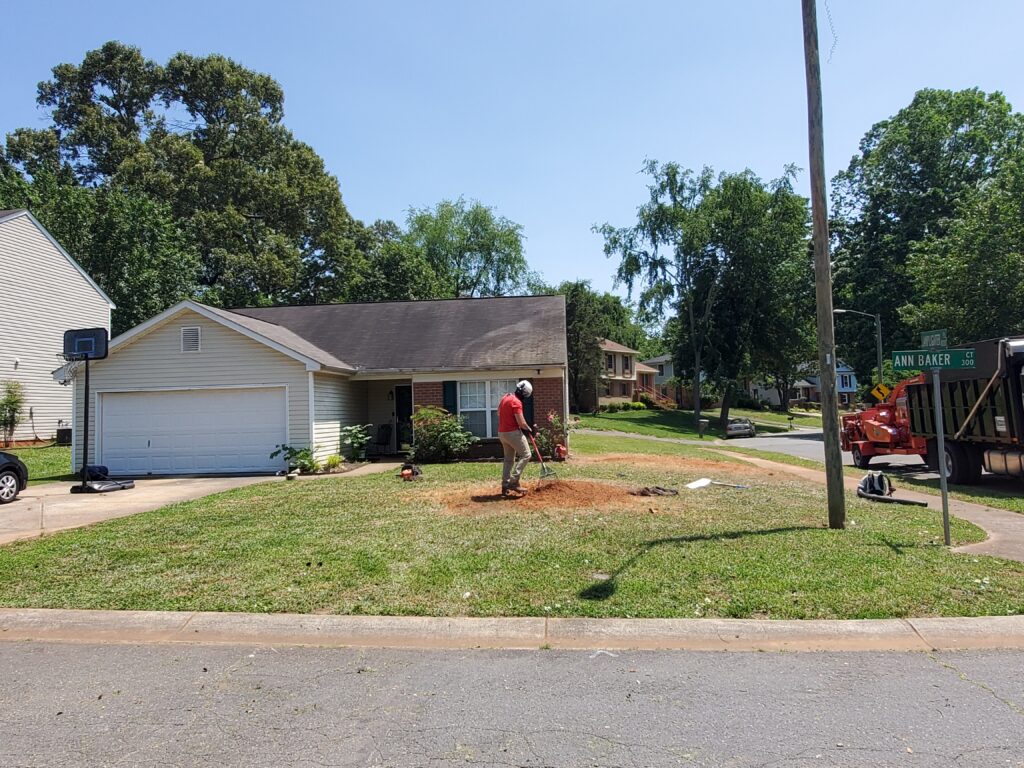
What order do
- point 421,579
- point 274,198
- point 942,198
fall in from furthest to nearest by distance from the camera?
point 274,198 → point 942,198 → point 421,579

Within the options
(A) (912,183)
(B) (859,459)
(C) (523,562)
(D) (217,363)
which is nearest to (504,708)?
(C) (523,562)

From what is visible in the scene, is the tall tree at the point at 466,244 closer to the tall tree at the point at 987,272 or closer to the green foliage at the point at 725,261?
the green foliage at the point at 725,261

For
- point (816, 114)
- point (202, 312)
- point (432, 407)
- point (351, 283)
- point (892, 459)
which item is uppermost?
point (351, 283)

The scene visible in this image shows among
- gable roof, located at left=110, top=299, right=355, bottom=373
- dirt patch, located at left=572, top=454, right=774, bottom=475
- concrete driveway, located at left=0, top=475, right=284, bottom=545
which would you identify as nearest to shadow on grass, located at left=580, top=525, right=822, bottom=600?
dirt patch, located at left=572, top=454, right=774, bottom=475

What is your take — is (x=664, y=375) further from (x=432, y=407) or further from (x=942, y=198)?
(x=432, y=407)

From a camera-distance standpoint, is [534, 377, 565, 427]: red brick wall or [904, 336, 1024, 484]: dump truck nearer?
[904, 336, 1024, 484]: dump truck

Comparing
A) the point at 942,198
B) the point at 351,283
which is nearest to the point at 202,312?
the point at 351,283

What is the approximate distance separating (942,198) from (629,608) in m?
41.4

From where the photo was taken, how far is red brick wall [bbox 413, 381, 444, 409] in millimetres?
A: 18453

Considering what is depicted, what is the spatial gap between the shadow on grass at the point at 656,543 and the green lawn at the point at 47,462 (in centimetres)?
1426

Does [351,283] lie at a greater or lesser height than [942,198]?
lesser

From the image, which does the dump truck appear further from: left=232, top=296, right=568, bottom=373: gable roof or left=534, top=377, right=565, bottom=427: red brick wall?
left=232, top=296, right=568, bottom=373: gable roof

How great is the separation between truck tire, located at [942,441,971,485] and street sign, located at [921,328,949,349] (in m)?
8.18

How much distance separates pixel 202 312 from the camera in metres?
16.4
